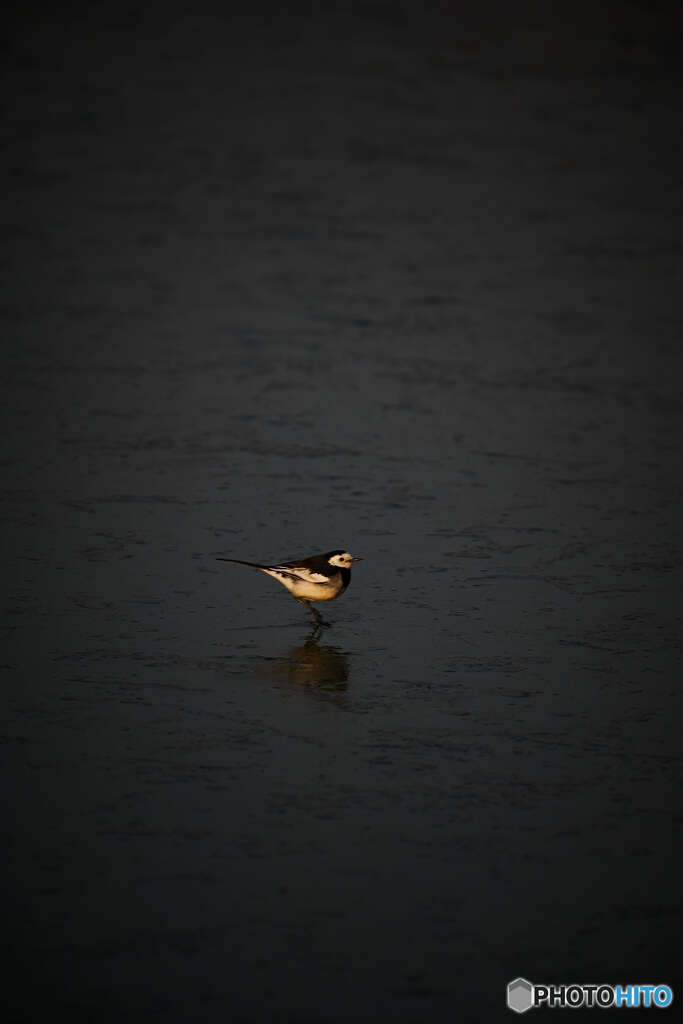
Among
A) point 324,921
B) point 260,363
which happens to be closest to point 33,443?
point 260,363

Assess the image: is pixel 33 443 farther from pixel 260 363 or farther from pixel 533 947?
pixel 533 947

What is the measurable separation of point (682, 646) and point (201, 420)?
15.8 ft

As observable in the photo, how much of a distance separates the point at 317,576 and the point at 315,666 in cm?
61

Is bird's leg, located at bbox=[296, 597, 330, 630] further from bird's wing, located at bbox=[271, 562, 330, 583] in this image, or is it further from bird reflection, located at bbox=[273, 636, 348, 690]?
bird reflection, located at bbox=[273, 636, 348, 690]

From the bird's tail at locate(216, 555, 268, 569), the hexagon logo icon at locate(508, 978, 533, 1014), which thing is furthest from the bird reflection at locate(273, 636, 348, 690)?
the hexagon logo icon at locate(508, 978, 533, 1014)

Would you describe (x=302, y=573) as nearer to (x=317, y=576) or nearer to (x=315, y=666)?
(x=317, y=576)

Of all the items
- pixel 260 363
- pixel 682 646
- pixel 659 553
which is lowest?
pixel 682 646

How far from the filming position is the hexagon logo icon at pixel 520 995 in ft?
17.1

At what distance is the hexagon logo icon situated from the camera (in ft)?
17.1

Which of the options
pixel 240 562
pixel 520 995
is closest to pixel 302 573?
pixel 240 562

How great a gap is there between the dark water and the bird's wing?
33 centimetres

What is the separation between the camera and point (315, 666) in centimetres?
786

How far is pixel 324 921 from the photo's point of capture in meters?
5.61

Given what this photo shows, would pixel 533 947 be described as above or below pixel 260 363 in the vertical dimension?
below
